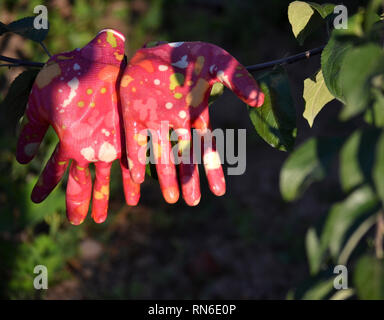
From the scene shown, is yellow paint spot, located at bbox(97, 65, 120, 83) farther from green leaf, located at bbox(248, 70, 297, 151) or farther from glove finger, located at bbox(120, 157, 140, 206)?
green leaf, located at bbox(248, 70, 297, 151)

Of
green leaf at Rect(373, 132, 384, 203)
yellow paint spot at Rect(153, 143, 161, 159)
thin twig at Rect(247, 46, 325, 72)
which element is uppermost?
thin twig at Rect(247, 46, 325, 72)

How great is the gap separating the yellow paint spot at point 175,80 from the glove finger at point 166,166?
0.30 feet

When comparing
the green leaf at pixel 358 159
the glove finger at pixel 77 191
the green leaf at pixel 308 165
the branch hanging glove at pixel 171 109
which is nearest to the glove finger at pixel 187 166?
the branch hanging glove at pixel 171 109

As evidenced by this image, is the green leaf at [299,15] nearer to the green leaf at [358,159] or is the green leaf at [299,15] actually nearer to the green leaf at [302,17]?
the green leaf at [302,17]

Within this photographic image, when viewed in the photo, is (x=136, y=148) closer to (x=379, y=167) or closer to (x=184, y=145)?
(x=184, y=145)

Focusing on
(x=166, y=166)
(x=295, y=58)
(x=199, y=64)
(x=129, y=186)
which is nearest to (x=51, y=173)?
(x=129, y=186)

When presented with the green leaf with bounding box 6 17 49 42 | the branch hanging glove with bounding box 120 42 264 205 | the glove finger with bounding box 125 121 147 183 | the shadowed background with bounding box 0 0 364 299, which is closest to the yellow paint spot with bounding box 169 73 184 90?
the branch hanging glove with bounding box 120 42 264 205

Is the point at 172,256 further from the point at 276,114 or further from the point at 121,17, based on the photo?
the point at 121,17

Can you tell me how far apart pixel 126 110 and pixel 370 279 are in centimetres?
55

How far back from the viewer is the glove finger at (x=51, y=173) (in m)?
0.97

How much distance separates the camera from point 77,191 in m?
0.98

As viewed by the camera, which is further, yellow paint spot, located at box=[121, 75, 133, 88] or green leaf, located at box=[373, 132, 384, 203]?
yellow paint spot, located at box=[121, 75, 133, 88]

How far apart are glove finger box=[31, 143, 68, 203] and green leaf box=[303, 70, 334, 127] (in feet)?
1.72

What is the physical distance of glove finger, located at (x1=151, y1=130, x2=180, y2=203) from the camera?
0.88 meters
